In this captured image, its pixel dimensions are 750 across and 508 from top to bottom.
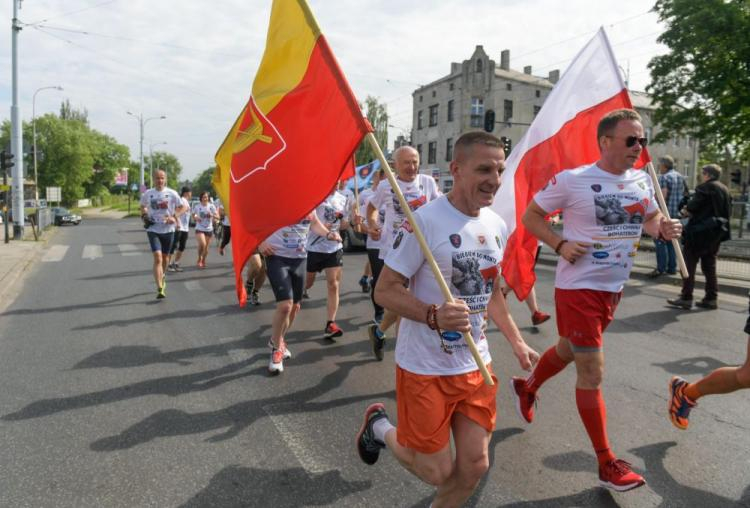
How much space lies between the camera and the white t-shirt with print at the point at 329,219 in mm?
6715

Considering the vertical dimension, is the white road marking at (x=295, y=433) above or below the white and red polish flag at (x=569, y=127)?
below

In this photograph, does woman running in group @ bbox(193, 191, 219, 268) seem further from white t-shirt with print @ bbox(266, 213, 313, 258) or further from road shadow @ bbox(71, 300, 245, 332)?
white t-shirt with print @ bbox(266, 213, 313, 258)

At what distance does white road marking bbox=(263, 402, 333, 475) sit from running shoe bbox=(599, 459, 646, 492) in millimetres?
1502

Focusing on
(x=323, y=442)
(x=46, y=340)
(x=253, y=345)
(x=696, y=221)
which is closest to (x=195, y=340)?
(x=253, y=345)

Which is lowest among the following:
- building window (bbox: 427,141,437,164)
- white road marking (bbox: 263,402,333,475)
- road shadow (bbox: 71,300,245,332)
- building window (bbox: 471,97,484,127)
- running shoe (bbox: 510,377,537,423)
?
road shadow (bbox: 71,300,245,332)

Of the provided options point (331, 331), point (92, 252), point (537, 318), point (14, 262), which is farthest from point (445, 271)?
point (92, 252)

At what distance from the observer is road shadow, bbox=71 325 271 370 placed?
553cm

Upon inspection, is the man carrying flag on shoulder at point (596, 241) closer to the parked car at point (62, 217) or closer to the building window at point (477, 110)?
the parked car at point (62, 217)

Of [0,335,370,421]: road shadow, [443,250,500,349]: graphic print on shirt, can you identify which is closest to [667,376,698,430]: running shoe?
[443,250,500,349]: graphic print on shirt

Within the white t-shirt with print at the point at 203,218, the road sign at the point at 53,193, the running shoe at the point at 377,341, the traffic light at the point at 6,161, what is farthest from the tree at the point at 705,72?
the road sign at the point at 53,193

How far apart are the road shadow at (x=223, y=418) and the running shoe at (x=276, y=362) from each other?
1.64ft

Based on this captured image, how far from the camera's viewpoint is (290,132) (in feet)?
11.3

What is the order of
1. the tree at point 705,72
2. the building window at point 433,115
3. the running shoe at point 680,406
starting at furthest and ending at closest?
1. the building window at point 433,115
2. the tree at point 705,72
3. the running shoe at point 680,406

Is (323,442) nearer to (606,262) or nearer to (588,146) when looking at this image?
(606,262)
